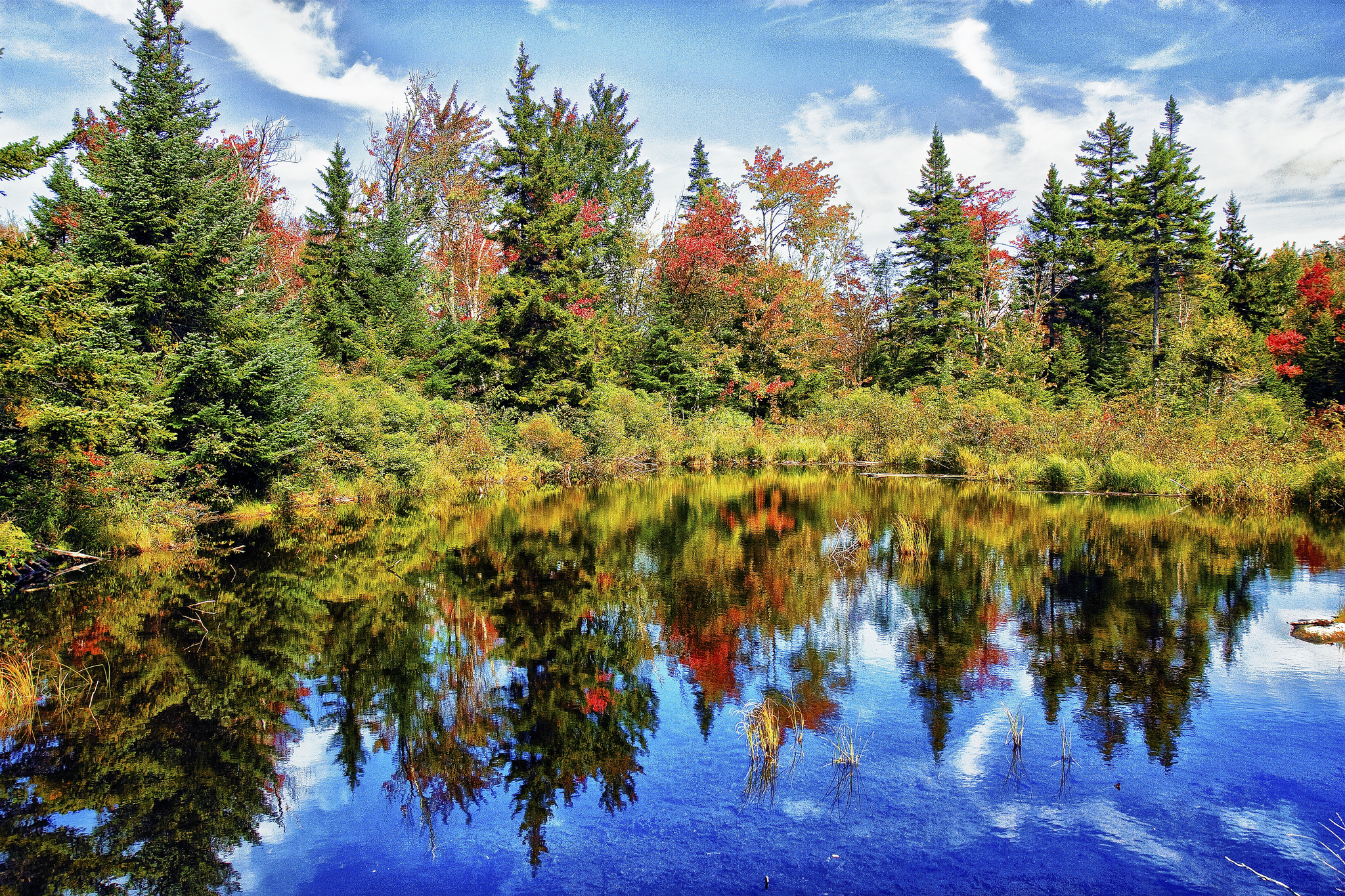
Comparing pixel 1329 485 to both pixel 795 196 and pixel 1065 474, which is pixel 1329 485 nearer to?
pixel 1065 474

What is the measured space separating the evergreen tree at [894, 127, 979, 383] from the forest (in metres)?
0.20

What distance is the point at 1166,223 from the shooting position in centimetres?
3694

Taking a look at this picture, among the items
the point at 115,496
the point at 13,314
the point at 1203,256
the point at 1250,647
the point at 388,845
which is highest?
the point at 1203,256

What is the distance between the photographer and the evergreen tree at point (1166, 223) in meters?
36.8

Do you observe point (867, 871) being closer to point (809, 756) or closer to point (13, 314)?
point (809, 756)

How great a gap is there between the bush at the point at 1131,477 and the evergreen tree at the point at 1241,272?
26.2 metres

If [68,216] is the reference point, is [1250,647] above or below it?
below

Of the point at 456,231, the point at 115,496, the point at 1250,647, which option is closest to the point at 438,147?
the point at 456,231

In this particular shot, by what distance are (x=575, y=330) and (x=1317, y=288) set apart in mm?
41722

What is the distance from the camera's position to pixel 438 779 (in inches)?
231

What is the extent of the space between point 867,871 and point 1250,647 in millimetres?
6678

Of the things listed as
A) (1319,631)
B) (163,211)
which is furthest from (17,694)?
(1319,631)

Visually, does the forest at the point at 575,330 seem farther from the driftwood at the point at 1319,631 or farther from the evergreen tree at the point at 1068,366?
the driftwood at the point at 1319,631

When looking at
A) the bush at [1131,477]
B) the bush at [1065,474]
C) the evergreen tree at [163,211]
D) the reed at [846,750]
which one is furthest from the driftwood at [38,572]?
the bush at [1131,477]
